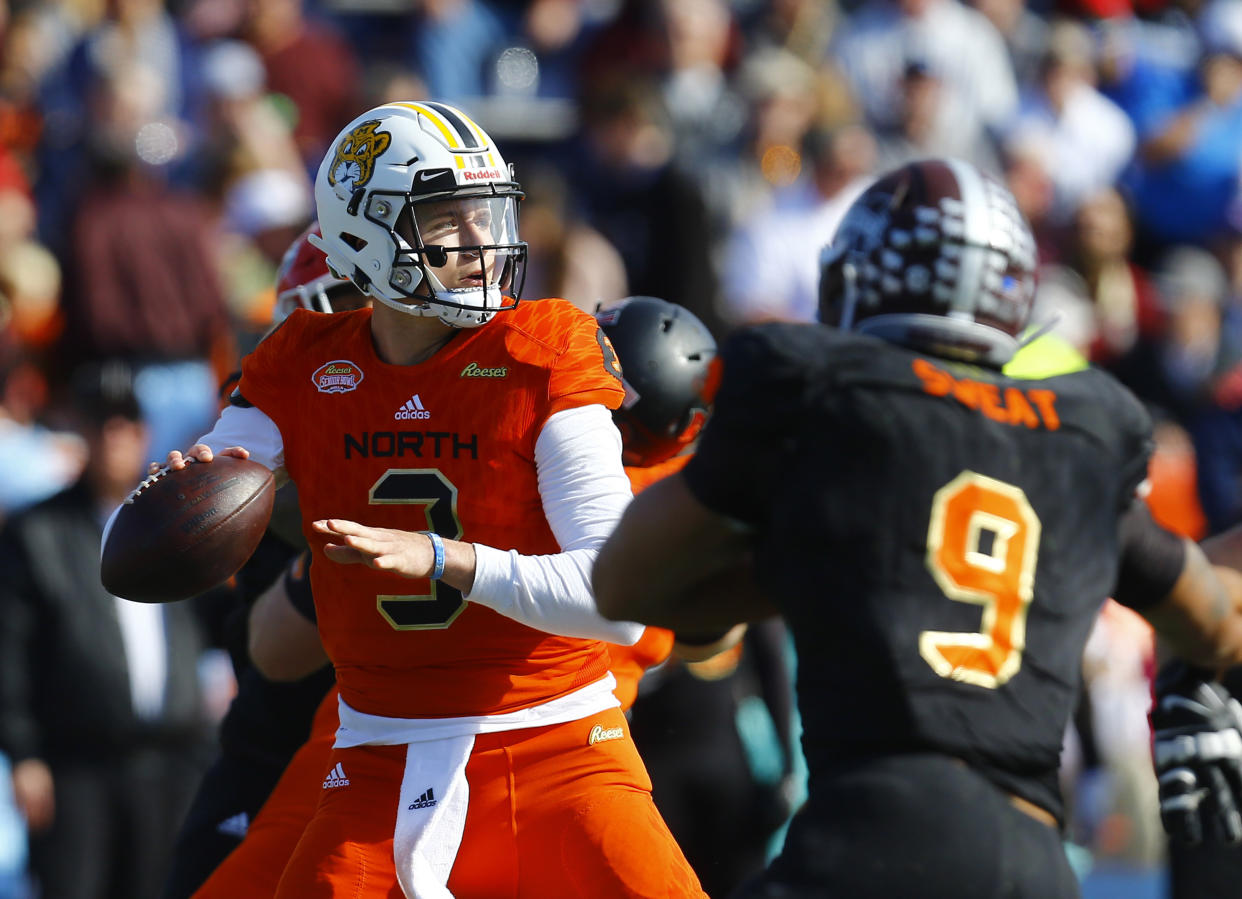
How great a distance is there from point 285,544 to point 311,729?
532mm

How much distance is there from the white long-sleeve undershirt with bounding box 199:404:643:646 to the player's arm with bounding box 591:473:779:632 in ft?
0.80

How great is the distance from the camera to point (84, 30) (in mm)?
10117

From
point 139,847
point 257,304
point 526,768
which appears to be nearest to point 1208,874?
point 526,768

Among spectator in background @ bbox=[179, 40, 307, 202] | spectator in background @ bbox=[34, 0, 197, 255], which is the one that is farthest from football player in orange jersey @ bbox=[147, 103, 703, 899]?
spectator in background @ bbox=[34, 0, 197, 255]

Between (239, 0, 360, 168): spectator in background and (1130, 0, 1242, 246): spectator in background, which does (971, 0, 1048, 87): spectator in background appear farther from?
(239, 0, 360, 168): spectator in background

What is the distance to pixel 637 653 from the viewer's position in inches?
169

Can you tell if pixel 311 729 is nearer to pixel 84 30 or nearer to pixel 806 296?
pixel 806 296

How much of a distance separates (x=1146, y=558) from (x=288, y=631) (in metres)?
1.98

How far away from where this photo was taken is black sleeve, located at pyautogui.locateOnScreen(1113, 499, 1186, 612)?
3.02 meters

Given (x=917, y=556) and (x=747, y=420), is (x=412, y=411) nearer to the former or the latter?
(x=747, y=420)

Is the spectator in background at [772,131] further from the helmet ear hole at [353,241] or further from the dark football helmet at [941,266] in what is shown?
the dark football helmet at [941,266]

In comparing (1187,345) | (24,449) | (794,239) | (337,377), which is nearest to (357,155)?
(337,377)

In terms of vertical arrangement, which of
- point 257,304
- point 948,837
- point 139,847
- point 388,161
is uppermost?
point 388,161

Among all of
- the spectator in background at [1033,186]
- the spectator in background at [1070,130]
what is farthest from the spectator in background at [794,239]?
the spectator in background at [1070,130]
